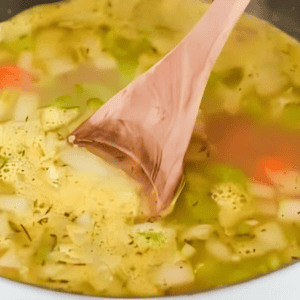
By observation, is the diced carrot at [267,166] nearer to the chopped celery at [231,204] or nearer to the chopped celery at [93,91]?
the chopped celery at [231,204]

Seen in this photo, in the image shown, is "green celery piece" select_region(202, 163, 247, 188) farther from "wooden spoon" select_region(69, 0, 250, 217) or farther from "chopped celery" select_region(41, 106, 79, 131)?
"chopped celery" select_region(41, 106, 79, 131)

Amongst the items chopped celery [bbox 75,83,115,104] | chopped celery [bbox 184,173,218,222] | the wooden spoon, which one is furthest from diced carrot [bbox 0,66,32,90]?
chopped celery [bbox 184,173,218,222]

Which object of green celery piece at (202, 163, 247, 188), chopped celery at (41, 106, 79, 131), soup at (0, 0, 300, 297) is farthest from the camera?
chopped celery at (41, 106, 79, 131)

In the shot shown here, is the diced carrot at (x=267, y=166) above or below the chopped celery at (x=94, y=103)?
below

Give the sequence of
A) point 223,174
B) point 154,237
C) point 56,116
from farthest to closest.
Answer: point 56,116, point 223,174, point 154,237

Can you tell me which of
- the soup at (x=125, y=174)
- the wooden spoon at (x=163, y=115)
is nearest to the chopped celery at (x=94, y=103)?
the soup at (x=125, y=174)

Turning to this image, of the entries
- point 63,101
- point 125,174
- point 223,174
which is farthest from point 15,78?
point 223,174

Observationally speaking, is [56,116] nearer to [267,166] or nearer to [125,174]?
[125,174]
